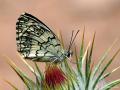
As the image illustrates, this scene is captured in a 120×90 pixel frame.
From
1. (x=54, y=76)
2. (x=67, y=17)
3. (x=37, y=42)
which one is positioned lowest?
(x=67, y=17)

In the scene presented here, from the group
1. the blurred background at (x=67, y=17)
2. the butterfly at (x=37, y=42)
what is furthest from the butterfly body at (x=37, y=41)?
the blurred background at (x=67, y=17)

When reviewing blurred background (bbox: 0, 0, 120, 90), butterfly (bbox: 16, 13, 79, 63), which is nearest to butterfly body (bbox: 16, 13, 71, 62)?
butterfly (bbox: 16, 13, 79, 63)

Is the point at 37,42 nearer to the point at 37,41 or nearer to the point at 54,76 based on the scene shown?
the point at 37,41

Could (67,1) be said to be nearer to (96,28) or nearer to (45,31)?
(96,28)

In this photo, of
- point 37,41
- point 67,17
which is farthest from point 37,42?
point 67,17

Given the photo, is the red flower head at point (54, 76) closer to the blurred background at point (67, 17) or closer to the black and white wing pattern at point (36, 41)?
the black and white wing pattern at point (36, 41)

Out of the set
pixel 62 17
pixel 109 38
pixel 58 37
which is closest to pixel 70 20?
pixel 62 17

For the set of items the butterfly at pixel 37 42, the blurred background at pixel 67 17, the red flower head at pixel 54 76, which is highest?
the butterfly at pixel 37 42
